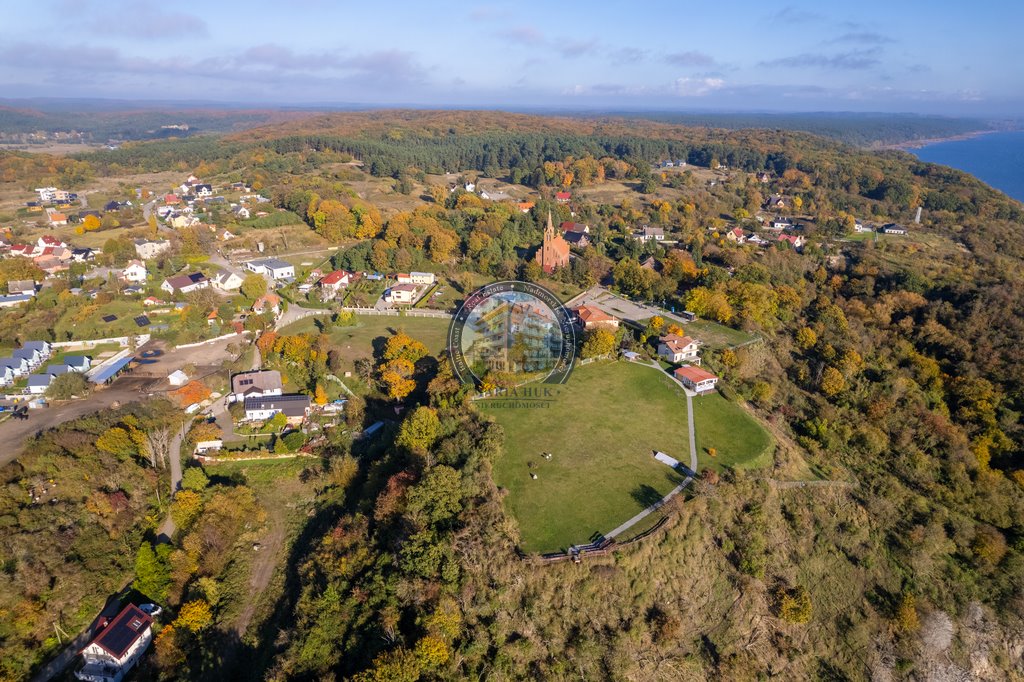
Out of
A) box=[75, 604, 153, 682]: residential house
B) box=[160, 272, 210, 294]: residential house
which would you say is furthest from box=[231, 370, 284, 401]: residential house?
box=[160, 272, 210, 294]: residential house

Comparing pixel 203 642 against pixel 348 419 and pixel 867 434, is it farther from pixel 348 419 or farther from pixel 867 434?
pixel 867 434

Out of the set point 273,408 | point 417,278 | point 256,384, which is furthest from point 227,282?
point 273,408

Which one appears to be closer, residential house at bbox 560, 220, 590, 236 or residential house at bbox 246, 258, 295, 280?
residential house at bbox 246, 258, 295, 280

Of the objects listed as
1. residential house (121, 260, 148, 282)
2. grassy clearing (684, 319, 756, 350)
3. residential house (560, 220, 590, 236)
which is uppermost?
residential house (560, 220, 590, 236)

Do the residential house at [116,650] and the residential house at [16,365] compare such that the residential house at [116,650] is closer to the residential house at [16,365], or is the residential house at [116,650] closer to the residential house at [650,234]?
the residential house at [16,365]

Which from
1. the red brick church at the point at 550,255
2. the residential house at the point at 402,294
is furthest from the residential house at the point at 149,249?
the red brick church at the point at 550,255

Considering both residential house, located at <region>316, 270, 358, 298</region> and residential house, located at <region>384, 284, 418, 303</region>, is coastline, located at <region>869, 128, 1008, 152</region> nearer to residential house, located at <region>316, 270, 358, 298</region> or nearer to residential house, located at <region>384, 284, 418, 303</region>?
residential house, located at <region>384, 284, 418, 303</region>

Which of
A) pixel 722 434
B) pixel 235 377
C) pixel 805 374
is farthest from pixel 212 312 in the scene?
pixel 805 374
